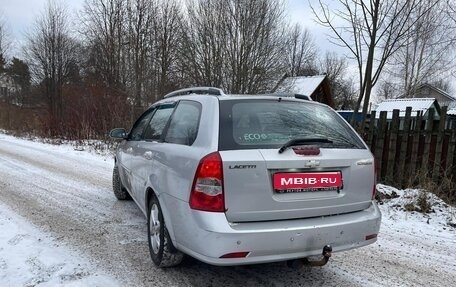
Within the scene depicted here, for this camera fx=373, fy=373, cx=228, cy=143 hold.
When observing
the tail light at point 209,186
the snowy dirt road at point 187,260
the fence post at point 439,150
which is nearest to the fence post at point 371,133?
the fence post at point 439,150

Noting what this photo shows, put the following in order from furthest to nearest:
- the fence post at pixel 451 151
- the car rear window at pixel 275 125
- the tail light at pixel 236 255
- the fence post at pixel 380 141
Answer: the fence post at pixel 380 141 → the fence post at pixel 451 151 → the car rear window at pixel 275 125 → the tail light at pixel 236 255

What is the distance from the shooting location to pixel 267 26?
18.1m

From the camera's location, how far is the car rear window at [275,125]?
2.97 m

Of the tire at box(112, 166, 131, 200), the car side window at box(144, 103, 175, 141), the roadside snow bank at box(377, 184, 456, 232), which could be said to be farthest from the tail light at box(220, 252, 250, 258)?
the tire at box(112, 166, 131, 200)

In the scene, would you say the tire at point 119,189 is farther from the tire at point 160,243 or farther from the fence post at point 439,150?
the fence post at point 439,150

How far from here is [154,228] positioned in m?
3.71

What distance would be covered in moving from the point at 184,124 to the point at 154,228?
108 cm

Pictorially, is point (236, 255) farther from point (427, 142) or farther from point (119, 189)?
point (427, 142)

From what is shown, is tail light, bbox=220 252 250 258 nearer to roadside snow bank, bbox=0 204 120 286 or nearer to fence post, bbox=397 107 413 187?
roadside snow bank, bbox=0 204 120 286

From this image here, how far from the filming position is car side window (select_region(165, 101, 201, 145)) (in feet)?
10.8

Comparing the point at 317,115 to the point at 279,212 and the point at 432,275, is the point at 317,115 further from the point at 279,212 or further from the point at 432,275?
the point at 432,275

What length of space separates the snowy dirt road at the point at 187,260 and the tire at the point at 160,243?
0.13m

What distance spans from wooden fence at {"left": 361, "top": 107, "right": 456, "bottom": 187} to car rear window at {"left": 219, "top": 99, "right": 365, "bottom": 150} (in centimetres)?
391

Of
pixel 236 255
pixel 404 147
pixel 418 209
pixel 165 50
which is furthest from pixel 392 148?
pixel 165 50
